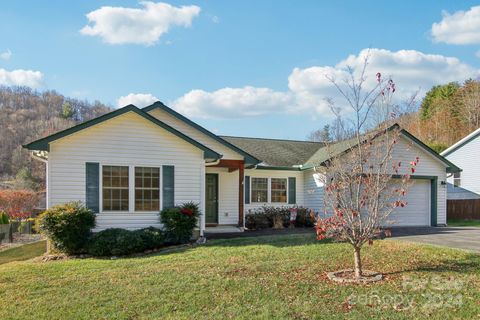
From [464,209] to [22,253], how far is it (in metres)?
22.5

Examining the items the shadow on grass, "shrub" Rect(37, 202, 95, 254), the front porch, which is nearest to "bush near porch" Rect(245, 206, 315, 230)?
the front porch

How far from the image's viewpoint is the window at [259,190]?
17.5 m

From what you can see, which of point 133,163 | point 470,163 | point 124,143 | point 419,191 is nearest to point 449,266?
point 133,163

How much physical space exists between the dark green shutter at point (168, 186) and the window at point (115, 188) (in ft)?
3.80

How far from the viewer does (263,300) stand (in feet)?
20.7

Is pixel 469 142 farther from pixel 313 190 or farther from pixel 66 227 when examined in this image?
pixel 66 227

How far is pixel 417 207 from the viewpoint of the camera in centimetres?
1795

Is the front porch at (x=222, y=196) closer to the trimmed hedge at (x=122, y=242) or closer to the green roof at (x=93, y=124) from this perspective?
the green roof at (x=93, y=124)

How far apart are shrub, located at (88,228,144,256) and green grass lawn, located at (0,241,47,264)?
2.16 meters

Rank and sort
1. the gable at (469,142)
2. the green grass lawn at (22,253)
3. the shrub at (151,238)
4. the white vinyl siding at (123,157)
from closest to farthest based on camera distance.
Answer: the shrub at (151,238)
the green grass lawn at (22,253)
the white vinyl siding at (123,157)
the gable at (469,142)

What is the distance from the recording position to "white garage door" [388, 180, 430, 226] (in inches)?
698

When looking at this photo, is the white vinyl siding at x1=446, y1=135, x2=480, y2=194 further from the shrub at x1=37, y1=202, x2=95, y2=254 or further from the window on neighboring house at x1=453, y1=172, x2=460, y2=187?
the shrub at x1=37, y1=202, x2=95, y2=254

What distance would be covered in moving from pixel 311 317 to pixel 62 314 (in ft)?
12.0

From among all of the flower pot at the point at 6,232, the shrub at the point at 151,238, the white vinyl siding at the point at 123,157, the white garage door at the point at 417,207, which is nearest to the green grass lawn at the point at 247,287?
the shrub at the point at 151,238
